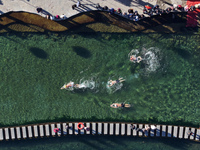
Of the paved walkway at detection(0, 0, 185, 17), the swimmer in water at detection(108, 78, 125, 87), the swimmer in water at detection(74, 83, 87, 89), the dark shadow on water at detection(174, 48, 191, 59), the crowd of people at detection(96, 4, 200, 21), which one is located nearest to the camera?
the crowd of people at detection(96, 4, 200, 21)

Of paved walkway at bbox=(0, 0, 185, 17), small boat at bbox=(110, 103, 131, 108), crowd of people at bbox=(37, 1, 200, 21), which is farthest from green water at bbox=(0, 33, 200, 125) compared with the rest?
paved walkway at bbox=(0, 0, 185, 17)

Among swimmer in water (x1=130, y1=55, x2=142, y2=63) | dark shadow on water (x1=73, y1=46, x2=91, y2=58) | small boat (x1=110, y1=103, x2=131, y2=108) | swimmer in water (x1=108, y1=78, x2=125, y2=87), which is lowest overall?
small boat (x1=110, y1=103, x2=131, y2=108)

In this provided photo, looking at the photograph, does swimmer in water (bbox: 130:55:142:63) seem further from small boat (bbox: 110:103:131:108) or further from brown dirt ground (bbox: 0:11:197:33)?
small boat (bbox: 110:103:131:108)

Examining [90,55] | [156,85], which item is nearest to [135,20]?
[90,55]

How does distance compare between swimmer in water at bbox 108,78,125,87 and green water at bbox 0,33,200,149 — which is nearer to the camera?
green water at bbox 0,33,200,149

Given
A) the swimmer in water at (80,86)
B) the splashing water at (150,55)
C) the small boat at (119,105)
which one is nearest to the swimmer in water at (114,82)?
the small boat at (119,105)

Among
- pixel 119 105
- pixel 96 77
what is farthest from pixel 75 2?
pixel 119 105

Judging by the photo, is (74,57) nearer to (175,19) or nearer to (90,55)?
(90,55)
